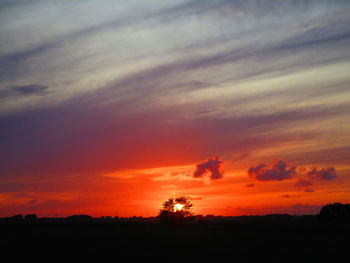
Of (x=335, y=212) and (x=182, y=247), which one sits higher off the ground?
(x=335, y=212)

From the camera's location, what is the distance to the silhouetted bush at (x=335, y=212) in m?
159

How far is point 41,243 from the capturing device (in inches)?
3447

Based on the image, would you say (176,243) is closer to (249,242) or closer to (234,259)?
(249,242)

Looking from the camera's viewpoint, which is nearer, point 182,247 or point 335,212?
point 182,247

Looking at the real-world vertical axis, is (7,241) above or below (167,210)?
below

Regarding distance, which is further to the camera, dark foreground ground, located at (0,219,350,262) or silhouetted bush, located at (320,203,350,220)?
silhouetted bush, located at (320,203,350,220)

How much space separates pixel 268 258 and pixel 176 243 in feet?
79.9

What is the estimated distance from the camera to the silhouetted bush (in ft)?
523

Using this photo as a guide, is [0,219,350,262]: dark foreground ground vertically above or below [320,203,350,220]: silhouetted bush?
below

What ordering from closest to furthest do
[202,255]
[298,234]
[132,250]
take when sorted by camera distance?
[202,255] → [132,250] → [298,234]

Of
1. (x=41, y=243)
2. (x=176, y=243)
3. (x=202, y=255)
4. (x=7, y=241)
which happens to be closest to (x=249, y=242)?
(x=176, y=243)

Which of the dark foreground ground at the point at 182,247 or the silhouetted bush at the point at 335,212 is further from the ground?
the silhouetted bush at the point at 335,212

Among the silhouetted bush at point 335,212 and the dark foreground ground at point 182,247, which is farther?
the silhouetted bush at point 335,212

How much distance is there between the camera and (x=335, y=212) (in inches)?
6398
